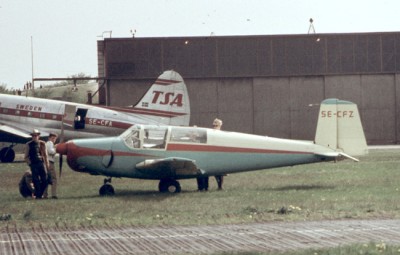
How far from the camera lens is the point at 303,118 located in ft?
213

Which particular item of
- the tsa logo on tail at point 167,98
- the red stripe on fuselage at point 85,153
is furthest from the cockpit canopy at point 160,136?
the tsa logo on tail at point 167,98

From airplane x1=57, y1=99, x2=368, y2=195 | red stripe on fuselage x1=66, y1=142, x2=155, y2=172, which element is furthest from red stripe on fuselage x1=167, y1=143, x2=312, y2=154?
red stripe on fuselage x1=66, y1=142, x2=155, y2=172

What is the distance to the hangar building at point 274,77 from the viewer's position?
6372 cm

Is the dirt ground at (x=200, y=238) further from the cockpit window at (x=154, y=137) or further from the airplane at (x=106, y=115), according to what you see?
the airplane at (x=106, y=115)

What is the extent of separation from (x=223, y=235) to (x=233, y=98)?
49424mm

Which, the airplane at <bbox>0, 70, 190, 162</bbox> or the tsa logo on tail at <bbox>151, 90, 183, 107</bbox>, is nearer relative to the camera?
the airplane at <bbox>0, 70, 190, 162</bbox>

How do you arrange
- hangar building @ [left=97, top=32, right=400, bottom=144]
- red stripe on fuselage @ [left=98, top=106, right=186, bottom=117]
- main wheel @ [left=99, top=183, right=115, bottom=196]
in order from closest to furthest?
main wheel @ [left=99, top=183, right=115, bottom=196] → red stripe on fuselage @ [left=98, top=106, right=186, bottom=117] → hangar building @ [left=97, top=32, right=400, bottom=144]

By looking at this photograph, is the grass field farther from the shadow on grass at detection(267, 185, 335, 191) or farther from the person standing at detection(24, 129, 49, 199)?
the person standing at detection(24, 129, 49, 199)

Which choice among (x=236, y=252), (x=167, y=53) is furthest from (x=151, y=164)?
(x=167, y=53)

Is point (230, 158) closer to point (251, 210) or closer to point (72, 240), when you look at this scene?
point (251, 210)

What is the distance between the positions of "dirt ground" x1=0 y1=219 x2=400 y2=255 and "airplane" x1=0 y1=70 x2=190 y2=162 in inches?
973

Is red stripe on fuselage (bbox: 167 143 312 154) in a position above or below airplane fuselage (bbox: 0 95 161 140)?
below

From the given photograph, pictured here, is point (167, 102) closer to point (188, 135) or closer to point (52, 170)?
point (188, 135)

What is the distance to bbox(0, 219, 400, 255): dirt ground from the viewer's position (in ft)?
47.4
